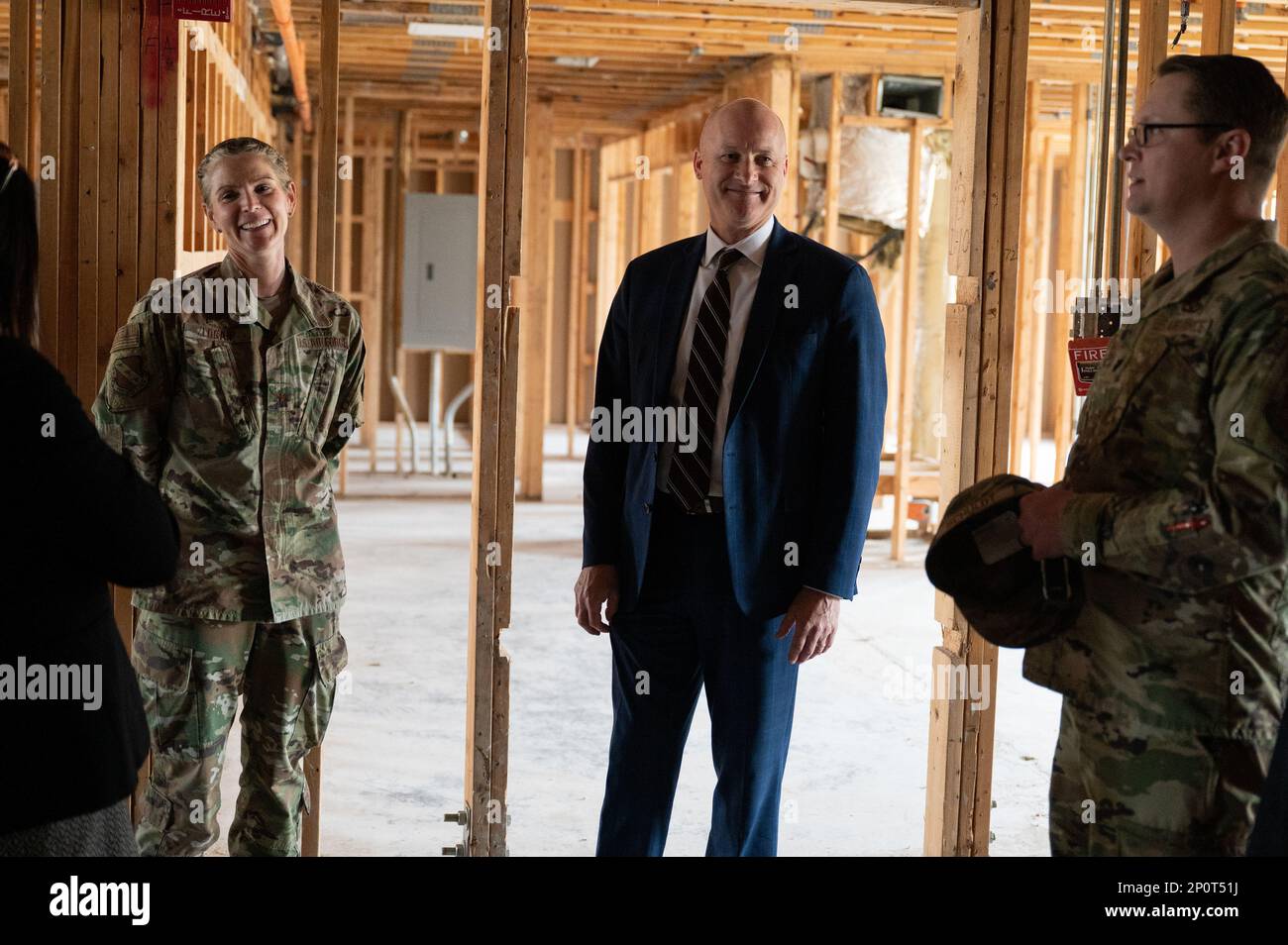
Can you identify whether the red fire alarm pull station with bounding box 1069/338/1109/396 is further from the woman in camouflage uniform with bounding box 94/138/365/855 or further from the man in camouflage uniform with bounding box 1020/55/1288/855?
the woman in camouflage uniform with bounding box 94/138/365/855

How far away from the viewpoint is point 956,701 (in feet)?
10.4

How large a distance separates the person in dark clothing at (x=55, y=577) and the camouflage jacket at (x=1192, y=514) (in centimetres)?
128

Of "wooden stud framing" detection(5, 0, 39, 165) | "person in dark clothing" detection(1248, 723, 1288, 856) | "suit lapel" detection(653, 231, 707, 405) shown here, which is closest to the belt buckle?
"person in dark clothing" detection(1248, 723, 1288, 856)

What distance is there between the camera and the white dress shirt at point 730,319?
8.19ft

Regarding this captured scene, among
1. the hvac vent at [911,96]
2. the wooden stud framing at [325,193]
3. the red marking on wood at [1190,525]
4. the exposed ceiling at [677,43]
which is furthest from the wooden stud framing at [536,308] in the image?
the red marking on wood at [1190,525]

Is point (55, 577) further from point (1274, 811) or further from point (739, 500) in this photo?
point (1274, 811)

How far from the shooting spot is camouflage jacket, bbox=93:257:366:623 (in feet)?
7.99

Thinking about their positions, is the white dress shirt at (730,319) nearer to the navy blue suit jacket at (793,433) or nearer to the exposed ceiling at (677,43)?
the navy blue suit jacket at (793,433)

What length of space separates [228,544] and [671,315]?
0.97 meters

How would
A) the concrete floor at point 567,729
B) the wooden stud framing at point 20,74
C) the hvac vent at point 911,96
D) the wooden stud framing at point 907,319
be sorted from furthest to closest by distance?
the hvac vent at point 911,96 < the wooden stud framing at point 907,319 < the concrete floor at point 567,729 < the wooden stud framing at point 20,74

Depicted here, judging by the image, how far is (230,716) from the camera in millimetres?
2553

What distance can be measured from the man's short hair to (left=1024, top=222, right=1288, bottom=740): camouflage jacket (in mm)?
107

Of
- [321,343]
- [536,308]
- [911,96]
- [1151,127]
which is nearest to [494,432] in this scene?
[321,343]
